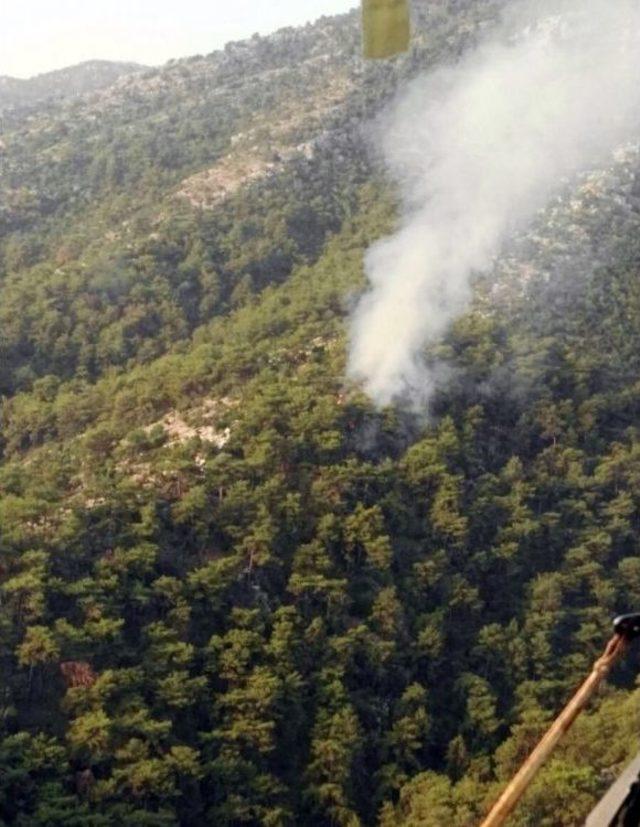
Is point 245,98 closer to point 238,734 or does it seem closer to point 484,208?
point 484,208

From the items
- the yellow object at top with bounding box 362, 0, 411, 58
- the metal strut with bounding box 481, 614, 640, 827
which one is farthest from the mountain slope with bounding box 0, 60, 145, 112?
the metal strut with bounding box 481, 614, 640, 827

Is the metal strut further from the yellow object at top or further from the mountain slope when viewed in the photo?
the mountain slope

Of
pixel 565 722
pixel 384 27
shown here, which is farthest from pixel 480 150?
pixel 565 722

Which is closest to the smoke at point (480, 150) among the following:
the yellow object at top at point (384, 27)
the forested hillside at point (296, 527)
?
the forested hillside at point (296, 527)

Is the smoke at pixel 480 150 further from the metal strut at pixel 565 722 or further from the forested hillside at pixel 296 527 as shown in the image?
the metal strut at pixel 565 722

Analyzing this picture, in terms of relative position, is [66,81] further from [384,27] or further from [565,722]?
[565,722]

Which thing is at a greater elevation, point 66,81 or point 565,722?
point 66,81
